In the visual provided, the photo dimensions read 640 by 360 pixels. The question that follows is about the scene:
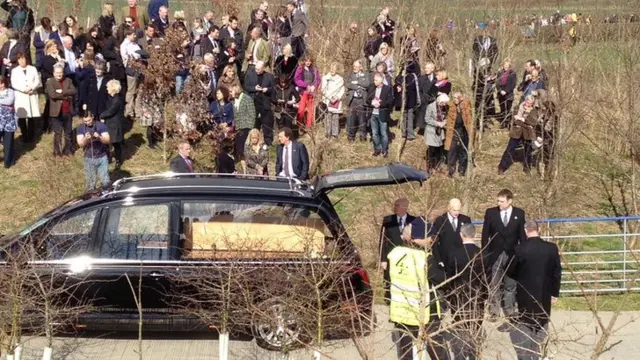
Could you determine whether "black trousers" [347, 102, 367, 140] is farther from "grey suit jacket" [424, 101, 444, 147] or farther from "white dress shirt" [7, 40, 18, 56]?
"white dress shirt" [7, 40, 18, 56]

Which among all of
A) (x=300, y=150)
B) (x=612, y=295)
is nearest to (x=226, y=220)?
(x=300, y=150)

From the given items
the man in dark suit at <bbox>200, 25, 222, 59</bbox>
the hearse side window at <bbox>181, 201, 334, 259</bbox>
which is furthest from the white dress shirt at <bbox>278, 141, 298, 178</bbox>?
the man in dark suit at <bbox>200, 25, 222, 59</bbox>

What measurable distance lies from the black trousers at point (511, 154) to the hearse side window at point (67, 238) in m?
9.50

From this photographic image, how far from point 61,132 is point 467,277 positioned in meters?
9.76

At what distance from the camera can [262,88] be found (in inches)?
732

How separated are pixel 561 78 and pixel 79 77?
8.37 meters

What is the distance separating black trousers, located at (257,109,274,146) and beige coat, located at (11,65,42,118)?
4.03 meters

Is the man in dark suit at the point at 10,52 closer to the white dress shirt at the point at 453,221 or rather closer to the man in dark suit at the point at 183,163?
the man in dark suit at the point at 183,163

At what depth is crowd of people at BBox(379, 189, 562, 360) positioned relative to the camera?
9.90m

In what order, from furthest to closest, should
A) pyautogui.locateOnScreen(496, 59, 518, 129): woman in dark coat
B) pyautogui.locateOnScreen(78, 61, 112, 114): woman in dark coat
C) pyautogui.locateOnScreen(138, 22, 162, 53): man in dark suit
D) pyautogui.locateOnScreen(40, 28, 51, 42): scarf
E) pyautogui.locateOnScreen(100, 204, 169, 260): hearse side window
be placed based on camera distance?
pyautogui.locateOnScreen(40, 28, 51, 42): scarf < pyautogui.locateOnScreen(496, 59, 518, 129): woman in dark coat < pyautogui.locateOnScreen(138, 22, 162, 53): man in dark suit < pyautogui.locateOnScreen(78, 61, 112, 114): woman in dark coat < pyautogui.locateOnScreen(100, 204, 169, 260): hearse side window

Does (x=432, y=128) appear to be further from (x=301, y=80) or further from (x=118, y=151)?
(x=118, y=151)

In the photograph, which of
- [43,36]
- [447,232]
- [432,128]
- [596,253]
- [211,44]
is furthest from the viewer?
[43,36]

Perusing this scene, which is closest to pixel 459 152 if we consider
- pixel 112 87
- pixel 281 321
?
pixel 112 87

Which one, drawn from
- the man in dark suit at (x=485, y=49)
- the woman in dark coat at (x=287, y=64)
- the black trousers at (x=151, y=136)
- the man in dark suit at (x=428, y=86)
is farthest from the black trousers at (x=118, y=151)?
the man in dark suit at (x=485, y=49)
